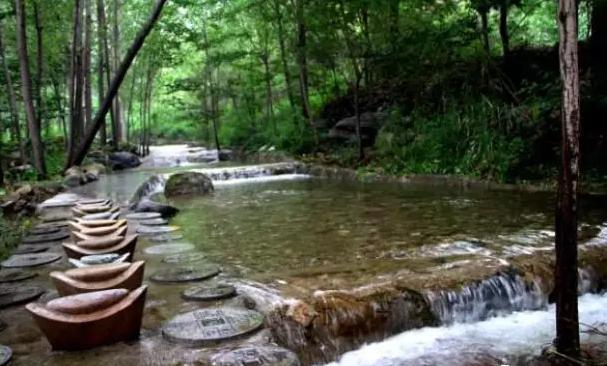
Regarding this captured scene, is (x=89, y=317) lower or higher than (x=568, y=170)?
lower

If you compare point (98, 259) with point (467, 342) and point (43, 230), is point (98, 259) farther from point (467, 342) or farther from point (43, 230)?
point (43, 230)

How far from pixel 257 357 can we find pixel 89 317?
1073mm

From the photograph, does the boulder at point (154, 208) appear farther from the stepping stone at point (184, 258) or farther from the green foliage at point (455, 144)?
the green foliage at point (455, 144)

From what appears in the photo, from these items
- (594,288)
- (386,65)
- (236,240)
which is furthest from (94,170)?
(594,288)

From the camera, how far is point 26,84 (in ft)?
37.9

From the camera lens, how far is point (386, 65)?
43.3 feet

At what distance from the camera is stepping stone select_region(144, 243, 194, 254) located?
609 cm

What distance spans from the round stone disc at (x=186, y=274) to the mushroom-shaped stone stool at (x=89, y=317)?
1.43 metres

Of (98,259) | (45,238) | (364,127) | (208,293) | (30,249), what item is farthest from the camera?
(364,127)

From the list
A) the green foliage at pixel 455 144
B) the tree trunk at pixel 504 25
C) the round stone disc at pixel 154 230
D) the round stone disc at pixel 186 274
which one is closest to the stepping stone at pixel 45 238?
the round stone disc at pixel 154 230

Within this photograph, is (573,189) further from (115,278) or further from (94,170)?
(94,170)

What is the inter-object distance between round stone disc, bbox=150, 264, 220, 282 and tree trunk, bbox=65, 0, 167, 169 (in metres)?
6.64

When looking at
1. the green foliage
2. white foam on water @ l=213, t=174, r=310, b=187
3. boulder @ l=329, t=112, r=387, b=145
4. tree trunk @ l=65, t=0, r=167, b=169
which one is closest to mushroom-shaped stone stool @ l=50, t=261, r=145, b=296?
tree trunk @ l=65, t=0, r=167, b=169

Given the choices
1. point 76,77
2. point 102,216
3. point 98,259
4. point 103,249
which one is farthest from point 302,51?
point 98,259
